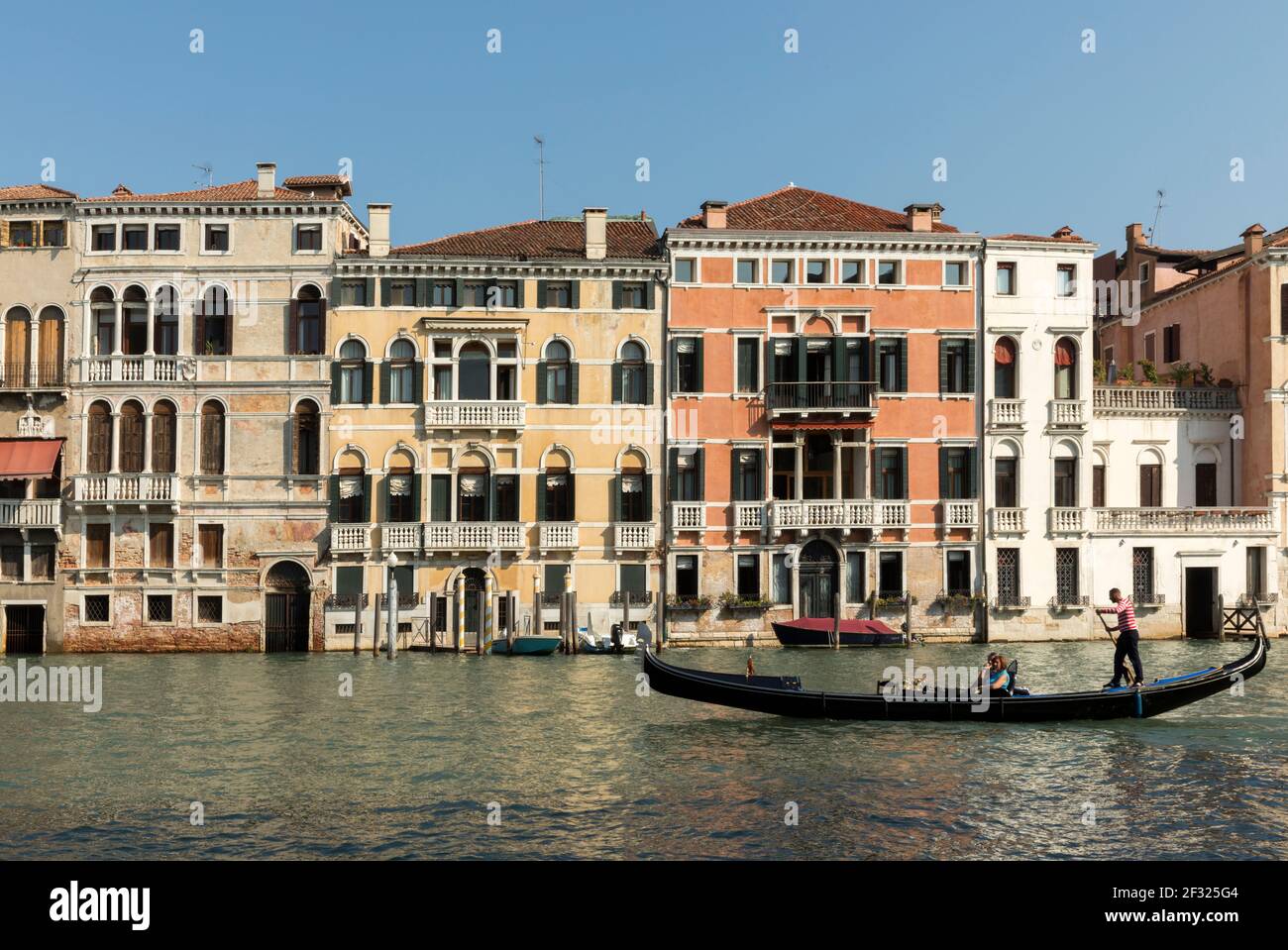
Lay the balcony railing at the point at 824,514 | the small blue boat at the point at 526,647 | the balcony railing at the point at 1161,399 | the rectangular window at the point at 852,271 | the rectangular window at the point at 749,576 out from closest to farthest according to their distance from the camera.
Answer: the small blue boat at the point at 526,647
the balcony railing at the point at 824,514
the rectangular window at the point at 749,576
the rectangular window at the point at 852,271
the balcony railing at the point at 1161,399

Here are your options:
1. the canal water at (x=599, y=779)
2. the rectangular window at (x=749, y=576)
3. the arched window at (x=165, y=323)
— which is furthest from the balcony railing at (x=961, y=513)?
the arched window at (x=165, y=323)

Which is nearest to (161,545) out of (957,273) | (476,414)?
(476,414)

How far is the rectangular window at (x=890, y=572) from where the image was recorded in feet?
95.7

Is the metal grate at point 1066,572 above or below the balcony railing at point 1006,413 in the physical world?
below

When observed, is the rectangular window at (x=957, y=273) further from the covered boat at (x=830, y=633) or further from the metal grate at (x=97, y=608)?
the metal grate at (x=97, y=608)

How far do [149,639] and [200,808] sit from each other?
676 inches

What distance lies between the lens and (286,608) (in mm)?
28312

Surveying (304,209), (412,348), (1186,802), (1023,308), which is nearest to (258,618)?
(412,348)

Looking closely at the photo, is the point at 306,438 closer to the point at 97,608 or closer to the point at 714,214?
Result: the point at 97,608

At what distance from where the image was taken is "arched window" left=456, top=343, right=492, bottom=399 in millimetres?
28594

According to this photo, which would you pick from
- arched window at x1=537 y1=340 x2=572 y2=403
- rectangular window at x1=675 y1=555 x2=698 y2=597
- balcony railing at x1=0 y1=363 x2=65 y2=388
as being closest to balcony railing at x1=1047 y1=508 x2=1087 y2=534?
rectangular window at x1=675 y1=555 x2=698 y2=597

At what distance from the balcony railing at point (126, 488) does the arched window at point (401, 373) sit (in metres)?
4.98
